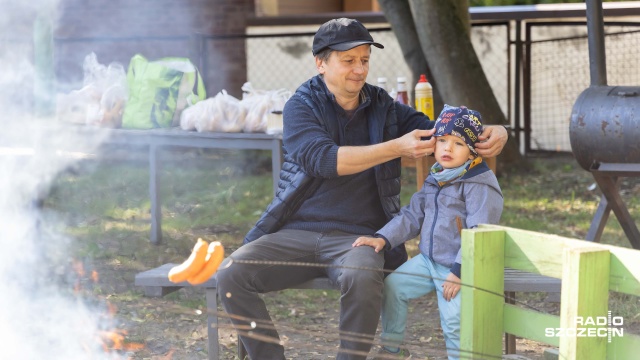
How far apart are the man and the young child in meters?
0.07

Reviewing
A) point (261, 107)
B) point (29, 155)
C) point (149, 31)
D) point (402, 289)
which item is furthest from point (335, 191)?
point (149, 31)

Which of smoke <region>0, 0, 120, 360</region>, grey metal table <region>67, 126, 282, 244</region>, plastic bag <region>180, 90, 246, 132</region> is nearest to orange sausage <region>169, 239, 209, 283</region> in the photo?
smoke <region>0, 0, 120, 360</region>

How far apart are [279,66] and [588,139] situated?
7.17m

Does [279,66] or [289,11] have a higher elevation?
[289,11]

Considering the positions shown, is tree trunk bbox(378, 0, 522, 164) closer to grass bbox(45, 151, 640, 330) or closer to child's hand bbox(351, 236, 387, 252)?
grass bbox(45, 151, 640, 330)

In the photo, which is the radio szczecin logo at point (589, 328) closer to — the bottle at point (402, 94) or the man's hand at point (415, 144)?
the man's hand at point (415, 144)

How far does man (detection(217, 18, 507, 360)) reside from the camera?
141 inches

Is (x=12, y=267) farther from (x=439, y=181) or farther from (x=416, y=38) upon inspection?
(x=416, y=38)

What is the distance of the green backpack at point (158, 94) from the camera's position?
6355 mm

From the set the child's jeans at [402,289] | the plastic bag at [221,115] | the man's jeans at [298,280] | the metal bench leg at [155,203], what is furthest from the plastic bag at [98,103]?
the child's jeans at [402,289]

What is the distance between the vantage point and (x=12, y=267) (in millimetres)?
5660

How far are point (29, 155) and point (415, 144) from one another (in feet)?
12.9

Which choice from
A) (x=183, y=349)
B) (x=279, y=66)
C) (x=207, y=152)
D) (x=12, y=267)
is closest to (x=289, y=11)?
(x=279, y=66)

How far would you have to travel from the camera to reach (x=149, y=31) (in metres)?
11.7
